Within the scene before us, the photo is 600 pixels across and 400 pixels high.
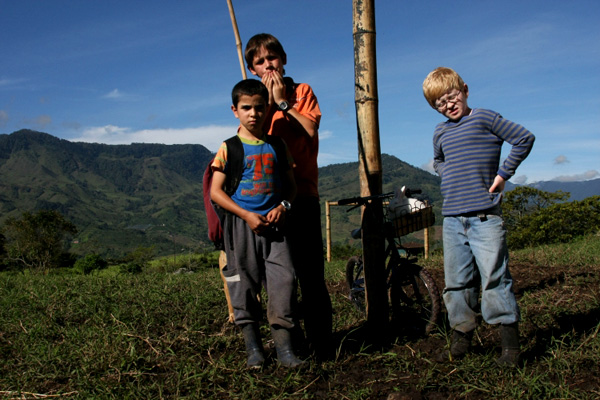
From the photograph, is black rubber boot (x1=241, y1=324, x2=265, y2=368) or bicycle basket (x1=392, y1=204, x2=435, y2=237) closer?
black rubber boot (x1=241, y1=324, x2=265, y2=368)

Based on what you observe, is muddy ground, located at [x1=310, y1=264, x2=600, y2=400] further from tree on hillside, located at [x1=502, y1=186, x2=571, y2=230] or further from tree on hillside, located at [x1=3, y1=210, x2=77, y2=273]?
tree on hillside, located at [x1=502, y1=186, x2=571, y2=230]

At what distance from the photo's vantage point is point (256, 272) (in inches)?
125

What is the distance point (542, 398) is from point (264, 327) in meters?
2.19

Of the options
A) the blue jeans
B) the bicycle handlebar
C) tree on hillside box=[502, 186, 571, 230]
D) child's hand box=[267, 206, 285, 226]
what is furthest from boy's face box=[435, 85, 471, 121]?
tree on hillside box=[502, 186, 571, 230]

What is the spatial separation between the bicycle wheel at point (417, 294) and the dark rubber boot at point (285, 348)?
143cm

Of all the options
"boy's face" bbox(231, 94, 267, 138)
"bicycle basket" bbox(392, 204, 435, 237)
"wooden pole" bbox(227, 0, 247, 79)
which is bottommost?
"bicycle basket" bbox(392, 204, 435, 237)

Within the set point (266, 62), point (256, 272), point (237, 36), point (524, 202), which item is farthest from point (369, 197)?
point (524, 202)

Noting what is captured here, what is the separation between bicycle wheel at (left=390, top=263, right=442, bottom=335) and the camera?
4273 millimetres

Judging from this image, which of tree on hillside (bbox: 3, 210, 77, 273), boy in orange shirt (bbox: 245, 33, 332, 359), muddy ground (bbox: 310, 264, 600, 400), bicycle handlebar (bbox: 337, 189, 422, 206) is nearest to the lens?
muddy ground (bbox: 310, 264, 600, 400)

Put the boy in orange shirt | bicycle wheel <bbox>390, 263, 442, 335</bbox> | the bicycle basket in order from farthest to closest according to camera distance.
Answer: bicycle wheel <bbox>390, 263, 442, 335</bbox>
the bicycle basket
the boy in orange shirt

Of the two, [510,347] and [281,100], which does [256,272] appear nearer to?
[281,100]

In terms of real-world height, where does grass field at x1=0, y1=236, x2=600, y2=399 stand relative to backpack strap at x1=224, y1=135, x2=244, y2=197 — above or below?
below

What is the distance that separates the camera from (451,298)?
3322 millimetres

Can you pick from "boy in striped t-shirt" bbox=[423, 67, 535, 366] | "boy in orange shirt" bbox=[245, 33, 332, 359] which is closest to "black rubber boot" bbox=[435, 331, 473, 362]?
"boy in striped t-shirt" bbox=[423, 67, 535, 366]
